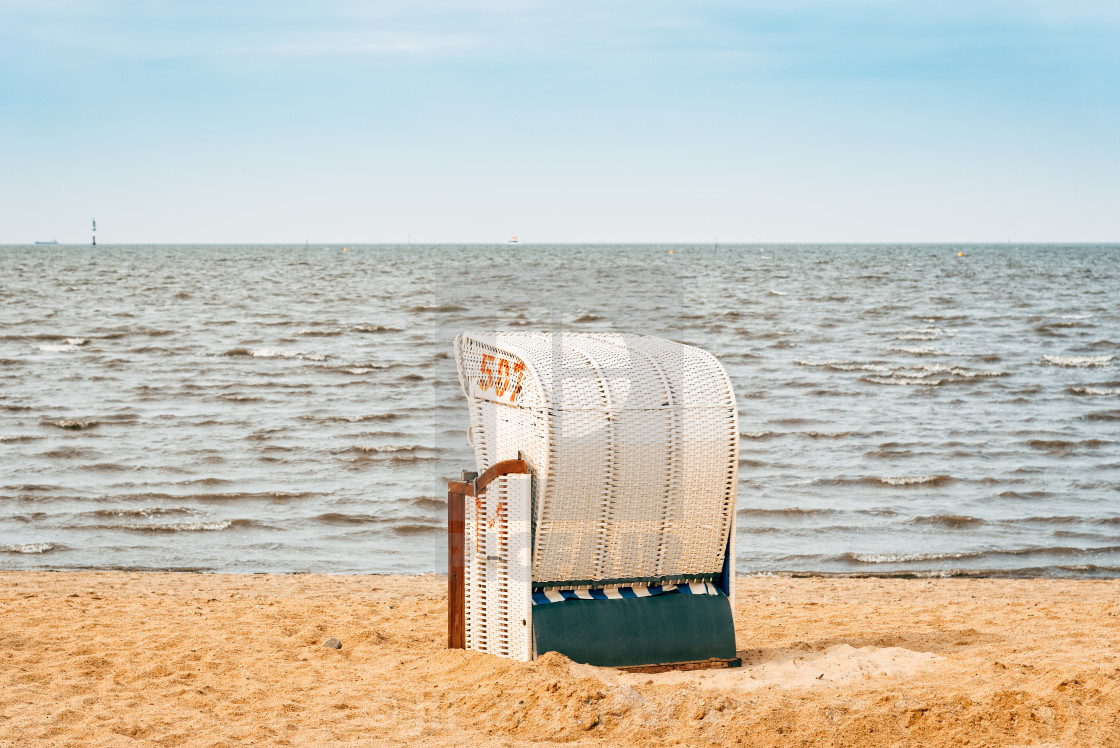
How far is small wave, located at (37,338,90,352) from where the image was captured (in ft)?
82.2

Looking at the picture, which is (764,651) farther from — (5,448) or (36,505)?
(5,448)

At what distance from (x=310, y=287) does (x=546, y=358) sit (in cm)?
4748

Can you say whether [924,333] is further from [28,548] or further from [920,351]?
[28,548]

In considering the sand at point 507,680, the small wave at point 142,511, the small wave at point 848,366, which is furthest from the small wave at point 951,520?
the small wave at point 848,366

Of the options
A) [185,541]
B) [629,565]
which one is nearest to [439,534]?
[185,541]

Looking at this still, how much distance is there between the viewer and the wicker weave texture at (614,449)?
Result: 531 cm

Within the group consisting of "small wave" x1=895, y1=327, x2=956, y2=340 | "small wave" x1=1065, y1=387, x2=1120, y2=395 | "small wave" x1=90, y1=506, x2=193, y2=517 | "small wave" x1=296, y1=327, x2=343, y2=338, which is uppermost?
"small wave" x1=895, y1=327, x2=956, y2=340

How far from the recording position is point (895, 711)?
→ 475 centimetres

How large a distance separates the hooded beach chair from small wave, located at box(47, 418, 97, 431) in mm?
11397

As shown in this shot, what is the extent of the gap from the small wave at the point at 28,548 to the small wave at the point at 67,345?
16.5m

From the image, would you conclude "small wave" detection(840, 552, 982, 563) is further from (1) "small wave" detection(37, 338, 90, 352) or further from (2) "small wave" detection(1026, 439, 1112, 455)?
(1) "small wave" detection(37, 338, 90, 352)

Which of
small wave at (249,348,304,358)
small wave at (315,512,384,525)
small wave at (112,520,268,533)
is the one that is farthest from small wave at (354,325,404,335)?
small wave at (112,520,268,533)

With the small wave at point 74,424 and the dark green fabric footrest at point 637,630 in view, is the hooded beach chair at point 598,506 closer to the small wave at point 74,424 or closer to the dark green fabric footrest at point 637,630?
the dark green fabric footrest at point 637,630

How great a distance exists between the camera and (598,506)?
5410mm
